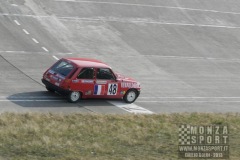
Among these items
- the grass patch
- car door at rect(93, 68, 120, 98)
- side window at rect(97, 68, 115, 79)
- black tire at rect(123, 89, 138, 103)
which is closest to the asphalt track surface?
black tire at rect(123, 89, 138, 103)

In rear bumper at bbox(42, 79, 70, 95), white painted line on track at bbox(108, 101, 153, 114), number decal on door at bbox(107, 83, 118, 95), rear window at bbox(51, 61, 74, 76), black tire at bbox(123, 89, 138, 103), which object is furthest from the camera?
black tire at bbox(123, 89, 138, 103)

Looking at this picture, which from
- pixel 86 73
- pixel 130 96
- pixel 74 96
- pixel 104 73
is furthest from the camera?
pixel 130 96

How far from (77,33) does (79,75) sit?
39.0 feet

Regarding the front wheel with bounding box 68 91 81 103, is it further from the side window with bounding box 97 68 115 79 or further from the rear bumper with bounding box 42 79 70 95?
the side window with bounding box 97 68 115 79

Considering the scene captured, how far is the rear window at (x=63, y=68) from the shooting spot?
21123 mm

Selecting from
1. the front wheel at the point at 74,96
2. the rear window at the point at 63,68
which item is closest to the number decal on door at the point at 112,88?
the front wheel at the point at 74,96

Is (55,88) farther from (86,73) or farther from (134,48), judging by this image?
(134,48)

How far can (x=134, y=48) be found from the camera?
106 feet

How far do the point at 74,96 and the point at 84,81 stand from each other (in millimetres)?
719

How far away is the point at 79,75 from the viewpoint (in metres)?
21.1

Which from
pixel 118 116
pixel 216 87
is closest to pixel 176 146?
pixel 118 116

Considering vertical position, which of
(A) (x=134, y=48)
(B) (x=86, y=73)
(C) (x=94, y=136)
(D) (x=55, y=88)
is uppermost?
(A) (x=134, y=48)

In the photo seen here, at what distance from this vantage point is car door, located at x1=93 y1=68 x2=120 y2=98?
850 inches

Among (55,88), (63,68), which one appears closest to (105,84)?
(63,68)
